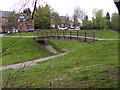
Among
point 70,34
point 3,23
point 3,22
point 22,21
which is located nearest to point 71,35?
point 70,34

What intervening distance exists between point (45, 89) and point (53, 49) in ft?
77.3

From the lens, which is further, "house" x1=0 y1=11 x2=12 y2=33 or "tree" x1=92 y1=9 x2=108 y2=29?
"tree" x1=92 y1=9 x2=108 y2=29

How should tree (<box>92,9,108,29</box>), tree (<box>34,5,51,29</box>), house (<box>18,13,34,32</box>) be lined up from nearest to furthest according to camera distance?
house (<box>18,13,34,32</box>) → tree (<box>34,5,51,29</box>) → tree (<box>92,9,108,29</box>)

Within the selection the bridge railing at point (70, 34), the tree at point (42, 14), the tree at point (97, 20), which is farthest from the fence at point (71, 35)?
the tree at point (97, 20)

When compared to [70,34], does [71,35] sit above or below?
below

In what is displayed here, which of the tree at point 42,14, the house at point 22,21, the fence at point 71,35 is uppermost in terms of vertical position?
the tree at point 42,14

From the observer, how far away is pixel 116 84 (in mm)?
6125

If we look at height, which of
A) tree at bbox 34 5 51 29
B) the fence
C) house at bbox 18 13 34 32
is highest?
tree at bbox 34 5 51 29

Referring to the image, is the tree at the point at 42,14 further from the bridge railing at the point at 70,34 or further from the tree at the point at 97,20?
the tree at the point at 97,20

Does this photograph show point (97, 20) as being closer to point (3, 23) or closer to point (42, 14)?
point (42, 14)

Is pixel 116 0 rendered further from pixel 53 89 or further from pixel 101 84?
pixel 53 89

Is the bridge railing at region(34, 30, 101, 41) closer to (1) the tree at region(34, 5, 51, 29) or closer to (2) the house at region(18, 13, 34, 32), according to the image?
(1) the tree at region(34, 5, 51, 29)

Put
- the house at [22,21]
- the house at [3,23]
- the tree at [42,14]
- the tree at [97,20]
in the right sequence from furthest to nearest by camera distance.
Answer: the tree at [97,20]
the tree at [42,14]
the house at [3,23]
the house at [22,21]

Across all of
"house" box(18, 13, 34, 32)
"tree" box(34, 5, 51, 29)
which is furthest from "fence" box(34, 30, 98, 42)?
"house" box(18, 13, 34, 32)
